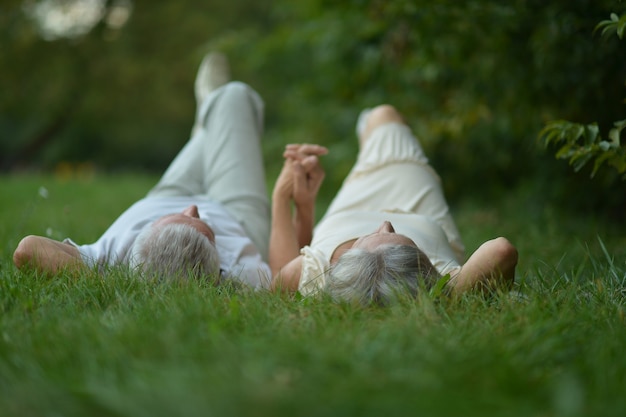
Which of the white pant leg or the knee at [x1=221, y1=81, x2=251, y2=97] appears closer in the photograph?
the white pant leg

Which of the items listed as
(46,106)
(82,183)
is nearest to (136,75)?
(46,106)

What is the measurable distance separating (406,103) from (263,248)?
3.35 metres

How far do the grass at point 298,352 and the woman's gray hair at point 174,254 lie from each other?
0.57 feet

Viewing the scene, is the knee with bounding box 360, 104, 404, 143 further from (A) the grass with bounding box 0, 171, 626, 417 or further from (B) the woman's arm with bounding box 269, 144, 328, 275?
(A) the grass with bounding box 0, 171, 626, 417

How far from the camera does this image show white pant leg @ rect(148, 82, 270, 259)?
11.3ft

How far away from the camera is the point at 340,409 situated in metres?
1.24

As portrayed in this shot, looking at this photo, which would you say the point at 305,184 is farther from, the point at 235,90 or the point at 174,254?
the point at 174,254

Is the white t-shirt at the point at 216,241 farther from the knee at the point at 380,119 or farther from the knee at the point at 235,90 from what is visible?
the knee at the point at 380,119

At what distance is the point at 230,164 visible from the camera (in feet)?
11.7

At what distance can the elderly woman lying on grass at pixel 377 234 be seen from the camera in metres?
2.20

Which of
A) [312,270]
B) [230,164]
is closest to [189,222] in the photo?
[312,270]

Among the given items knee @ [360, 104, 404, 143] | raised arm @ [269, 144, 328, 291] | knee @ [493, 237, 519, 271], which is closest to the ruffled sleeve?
raised arm @ [269, 144, 328, 291]

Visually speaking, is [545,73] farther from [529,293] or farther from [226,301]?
[226,301]

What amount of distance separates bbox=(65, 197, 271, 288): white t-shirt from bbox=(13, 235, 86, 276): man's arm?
0.27 feet
